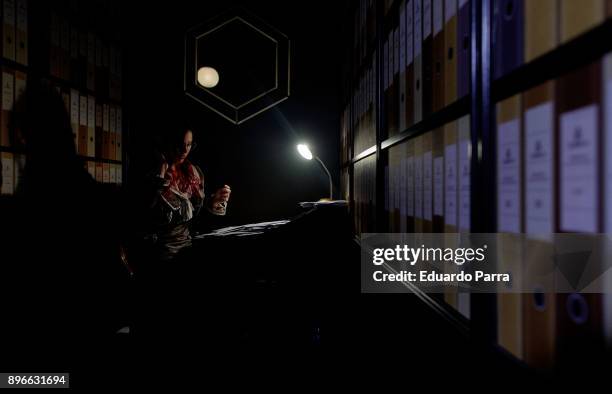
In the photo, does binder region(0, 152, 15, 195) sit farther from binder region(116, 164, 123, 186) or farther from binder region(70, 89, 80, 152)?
binder region(116, 164, 123, 186)

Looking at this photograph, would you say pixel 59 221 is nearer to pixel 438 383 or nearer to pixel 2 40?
pixel 2 40

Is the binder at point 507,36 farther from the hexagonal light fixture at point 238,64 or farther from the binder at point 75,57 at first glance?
the hexagonal light fixture at point 238,64

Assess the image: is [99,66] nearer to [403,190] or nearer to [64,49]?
[64,49]

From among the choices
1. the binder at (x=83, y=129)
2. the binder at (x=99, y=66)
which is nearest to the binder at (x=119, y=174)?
the binder at (x=83, y=129)

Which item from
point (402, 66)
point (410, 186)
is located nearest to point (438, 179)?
point (410, 186)

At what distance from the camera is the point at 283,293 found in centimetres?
86

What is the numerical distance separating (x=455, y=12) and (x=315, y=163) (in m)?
2.56

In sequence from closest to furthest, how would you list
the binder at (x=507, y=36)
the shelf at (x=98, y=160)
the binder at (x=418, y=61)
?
the binder at (x=507, y=36), the binder at (x=418, y=61), the shelf at (x=98, y=160)

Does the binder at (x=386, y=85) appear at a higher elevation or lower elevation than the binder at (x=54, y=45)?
lower

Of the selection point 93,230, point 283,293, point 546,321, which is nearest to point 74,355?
point 93,230

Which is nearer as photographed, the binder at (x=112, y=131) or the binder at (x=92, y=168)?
the binder at (x=92, y=168)

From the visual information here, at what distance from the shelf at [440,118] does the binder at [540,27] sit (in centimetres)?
13

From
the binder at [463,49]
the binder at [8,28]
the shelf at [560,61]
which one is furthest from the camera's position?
the binder at [8,28]

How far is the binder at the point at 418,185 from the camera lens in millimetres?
848
